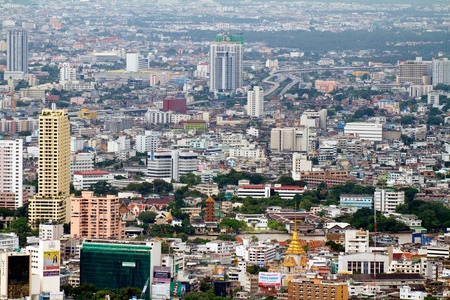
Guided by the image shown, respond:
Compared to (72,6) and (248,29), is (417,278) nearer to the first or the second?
(248,29)

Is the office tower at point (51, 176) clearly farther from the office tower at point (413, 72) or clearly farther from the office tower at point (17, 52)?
the office tower at point (17, 52)

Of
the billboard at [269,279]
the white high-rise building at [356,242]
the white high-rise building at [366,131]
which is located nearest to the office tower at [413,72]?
the white high-rise building at [366,131]

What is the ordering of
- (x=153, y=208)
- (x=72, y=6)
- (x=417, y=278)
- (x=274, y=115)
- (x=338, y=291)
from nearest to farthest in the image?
(x=338, y=291) < (x=417, y=278) < (x=153, y=208) < (x=274, y=115) < (x=72, y=6)

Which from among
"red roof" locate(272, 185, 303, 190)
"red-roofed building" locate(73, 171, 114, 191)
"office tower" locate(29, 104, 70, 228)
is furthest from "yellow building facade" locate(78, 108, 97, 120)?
"office tower" locate(29, 104, 70, 228)

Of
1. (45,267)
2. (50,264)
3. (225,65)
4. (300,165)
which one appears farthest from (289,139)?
(45,267)

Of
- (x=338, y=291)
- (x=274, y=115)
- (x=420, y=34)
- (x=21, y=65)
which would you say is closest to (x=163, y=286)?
(x=338, y=291)

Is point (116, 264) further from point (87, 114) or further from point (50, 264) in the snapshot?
point (87, 114)
